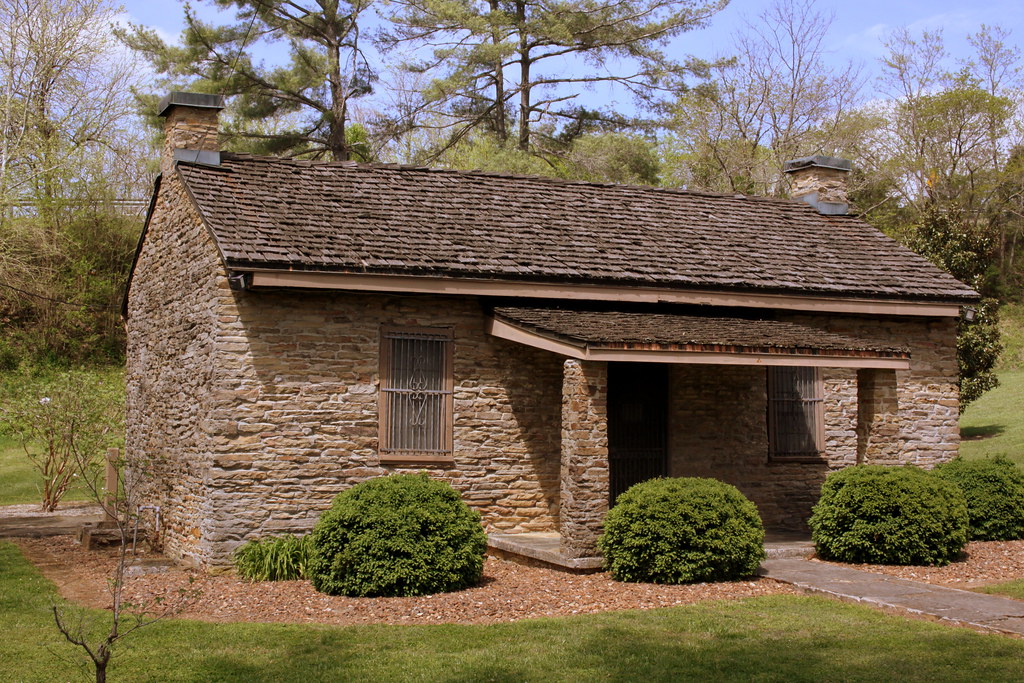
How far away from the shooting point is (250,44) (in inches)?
1005

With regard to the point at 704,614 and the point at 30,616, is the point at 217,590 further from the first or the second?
the point at 704,614

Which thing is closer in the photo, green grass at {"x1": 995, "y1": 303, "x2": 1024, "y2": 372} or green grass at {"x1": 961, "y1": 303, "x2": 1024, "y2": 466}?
green grass at {"x1": 961, "y1": 303, "x2": 1024, "y2": 466}

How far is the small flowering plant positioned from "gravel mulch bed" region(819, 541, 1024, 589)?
12123 mm

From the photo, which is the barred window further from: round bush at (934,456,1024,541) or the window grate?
the window grate

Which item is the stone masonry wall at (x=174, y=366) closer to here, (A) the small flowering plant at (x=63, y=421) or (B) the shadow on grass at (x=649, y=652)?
(A) the small flowering plant at (x=63, y=421)

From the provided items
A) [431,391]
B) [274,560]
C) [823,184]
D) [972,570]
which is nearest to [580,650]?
[274,560]

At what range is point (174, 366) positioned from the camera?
12.5 m

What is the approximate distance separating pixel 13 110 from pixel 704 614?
23.4 meters

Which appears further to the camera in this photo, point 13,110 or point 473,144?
point 473,144

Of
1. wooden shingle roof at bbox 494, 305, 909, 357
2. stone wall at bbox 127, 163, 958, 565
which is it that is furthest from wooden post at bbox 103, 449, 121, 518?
wooden shingle roof at bbox 494, 305, 909, 357

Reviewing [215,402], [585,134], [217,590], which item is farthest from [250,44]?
[217,590]

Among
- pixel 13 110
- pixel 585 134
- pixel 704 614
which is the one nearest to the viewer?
pixel 704 614

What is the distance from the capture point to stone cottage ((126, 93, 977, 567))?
1078 cm

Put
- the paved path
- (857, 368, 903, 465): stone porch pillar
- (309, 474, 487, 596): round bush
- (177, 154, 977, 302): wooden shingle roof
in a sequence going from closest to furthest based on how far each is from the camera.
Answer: the paved path < (309, 474, 487, 596): round bush < (177, 154, 977, 302): wooden shingle roof < (857, 368, 903, 465): stone porch pillar
